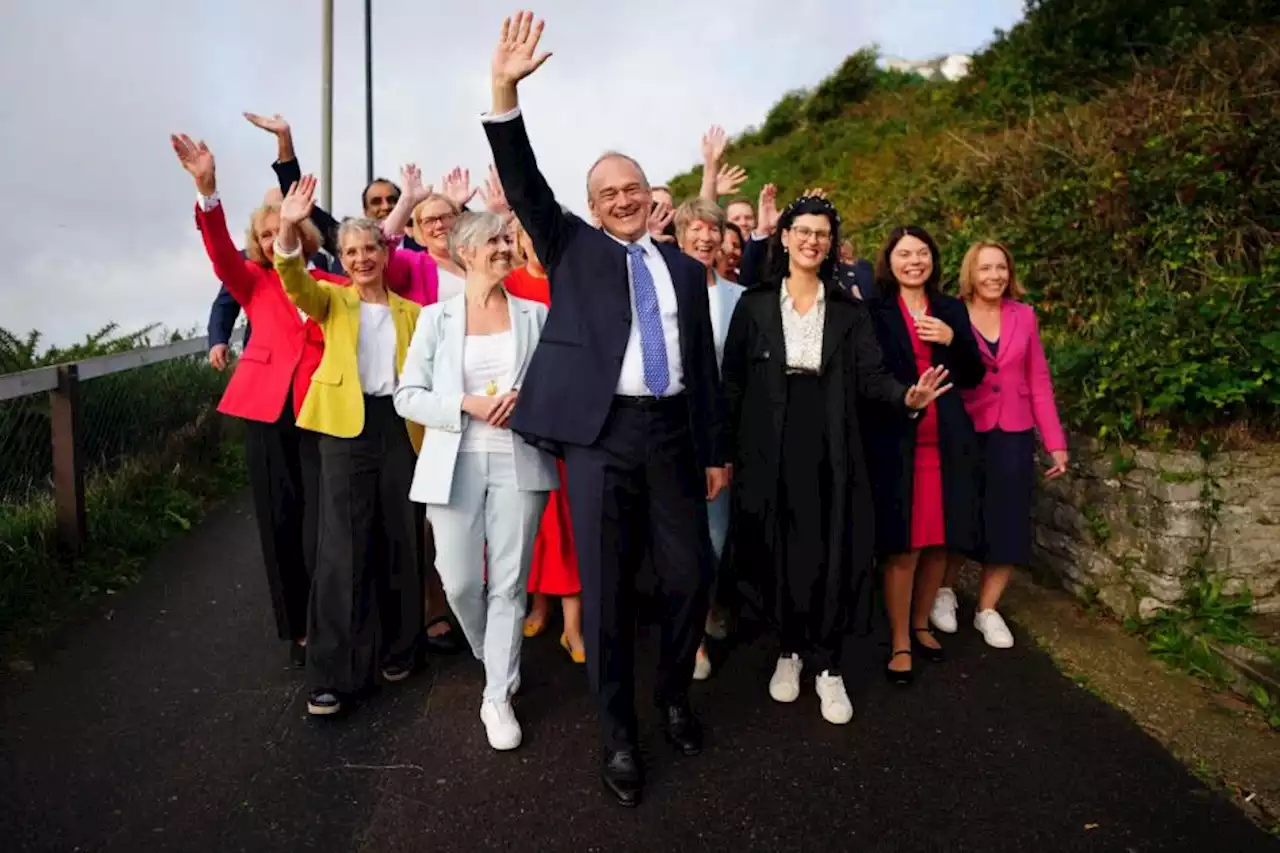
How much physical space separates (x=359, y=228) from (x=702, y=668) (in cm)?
254

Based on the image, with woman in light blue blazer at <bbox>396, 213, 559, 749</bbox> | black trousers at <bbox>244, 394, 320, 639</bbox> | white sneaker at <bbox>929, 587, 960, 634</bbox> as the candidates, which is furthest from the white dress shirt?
white sneaker at <bbox>929, 587, 960, 634</bbox>

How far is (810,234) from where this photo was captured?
148 inches

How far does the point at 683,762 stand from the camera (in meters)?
3.46

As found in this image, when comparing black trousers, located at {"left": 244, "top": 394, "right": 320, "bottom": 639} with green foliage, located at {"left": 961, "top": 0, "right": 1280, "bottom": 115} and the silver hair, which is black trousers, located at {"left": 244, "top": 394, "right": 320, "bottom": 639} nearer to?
the silver hair

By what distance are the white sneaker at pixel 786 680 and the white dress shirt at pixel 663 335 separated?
147cm

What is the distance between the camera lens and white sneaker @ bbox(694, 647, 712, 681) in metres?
4.27

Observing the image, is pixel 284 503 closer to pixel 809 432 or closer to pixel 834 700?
pixel 809 432

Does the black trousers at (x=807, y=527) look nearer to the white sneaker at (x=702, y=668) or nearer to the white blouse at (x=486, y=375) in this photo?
the white sneaker at (x=702, y=668)

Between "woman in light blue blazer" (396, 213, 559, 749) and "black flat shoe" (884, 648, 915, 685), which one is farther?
"black flat shoe" (884, 648, 915, 685)

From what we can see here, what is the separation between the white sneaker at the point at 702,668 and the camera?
168 inches

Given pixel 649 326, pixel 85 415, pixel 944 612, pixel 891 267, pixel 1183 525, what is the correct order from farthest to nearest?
1. pixel 85 415
2. pixel 944 612
3. pixel 1183 525
4. pixel 891 267
5. pixel 649 326

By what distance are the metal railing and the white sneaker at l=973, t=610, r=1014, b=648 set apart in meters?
5.37

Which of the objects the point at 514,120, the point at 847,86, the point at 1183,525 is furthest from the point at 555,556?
the point at 847,86

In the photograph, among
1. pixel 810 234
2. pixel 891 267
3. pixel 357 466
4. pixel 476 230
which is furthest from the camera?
pixel 891 267
